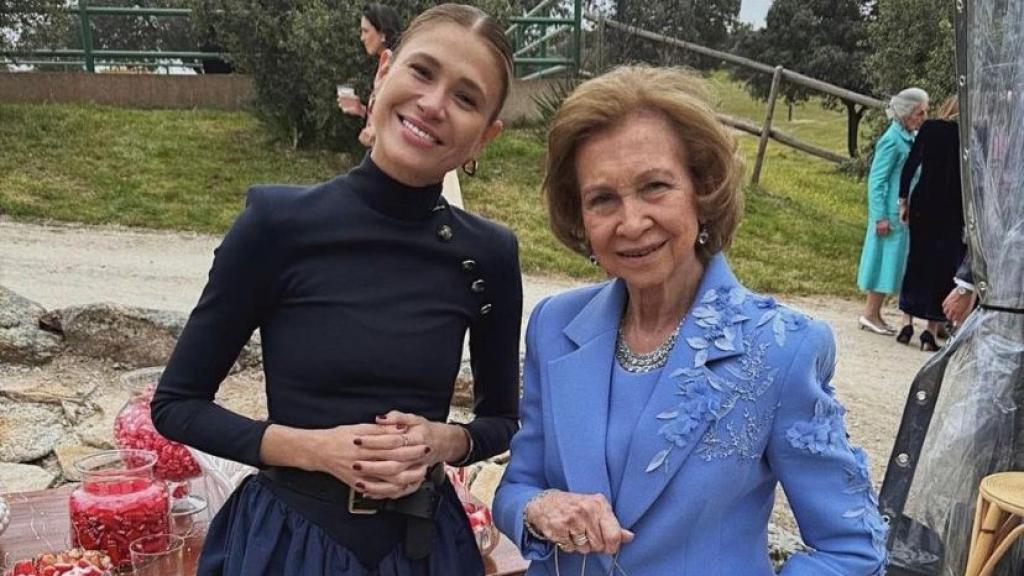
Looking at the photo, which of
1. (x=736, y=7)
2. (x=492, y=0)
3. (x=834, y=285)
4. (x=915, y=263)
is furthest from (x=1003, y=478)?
(x=736, y=7)

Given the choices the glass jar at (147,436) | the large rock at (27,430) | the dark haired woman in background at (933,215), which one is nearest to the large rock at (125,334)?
the large rock at (27,430)

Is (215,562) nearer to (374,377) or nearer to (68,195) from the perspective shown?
(374,377)

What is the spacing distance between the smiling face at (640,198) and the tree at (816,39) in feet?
76.1

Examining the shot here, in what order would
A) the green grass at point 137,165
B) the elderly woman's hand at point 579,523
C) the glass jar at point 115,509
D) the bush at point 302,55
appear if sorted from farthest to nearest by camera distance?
the bush at point 302,55 < the green grass at point 137,165 < the glass jar at point 115,509 < the elderly woman's hand at point 579,523

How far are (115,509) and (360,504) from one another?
707 mm

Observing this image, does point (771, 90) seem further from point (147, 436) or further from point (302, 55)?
point (147, 436)

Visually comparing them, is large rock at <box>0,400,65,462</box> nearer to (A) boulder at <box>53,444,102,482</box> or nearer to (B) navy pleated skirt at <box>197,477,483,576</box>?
(A) boulder at <box>53,444,102,482</box>

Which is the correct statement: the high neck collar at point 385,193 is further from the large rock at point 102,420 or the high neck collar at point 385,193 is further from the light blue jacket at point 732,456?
the large rock at point 102,420

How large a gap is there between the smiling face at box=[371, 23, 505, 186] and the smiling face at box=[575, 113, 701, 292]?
0.70ft

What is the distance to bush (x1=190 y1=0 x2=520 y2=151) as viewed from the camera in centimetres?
975

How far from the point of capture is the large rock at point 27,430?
391cm

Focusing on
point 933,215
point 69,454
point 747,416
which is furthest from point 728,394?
point 933,215

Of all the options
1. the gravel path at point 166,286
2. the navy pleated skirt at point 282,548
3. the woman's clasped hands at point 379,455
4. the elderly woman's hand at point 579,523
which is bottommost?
the gravel path at point 166,286

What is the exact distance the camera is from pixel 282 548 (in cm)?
146
